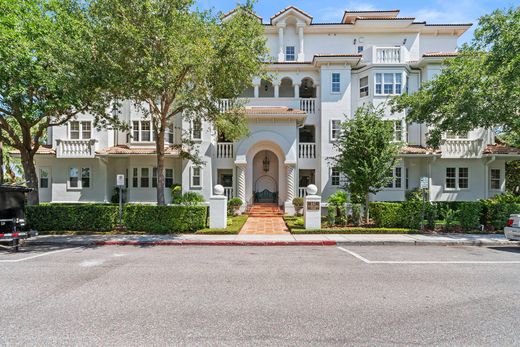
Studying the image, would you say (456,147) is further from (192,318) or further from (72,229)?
(72,229)

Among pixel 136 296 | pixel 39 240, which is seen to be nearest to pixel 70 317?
pixel 136 296

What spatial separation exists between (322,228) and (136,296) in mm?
10467

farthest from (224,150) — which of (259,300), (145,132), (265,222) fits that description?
(259,300)

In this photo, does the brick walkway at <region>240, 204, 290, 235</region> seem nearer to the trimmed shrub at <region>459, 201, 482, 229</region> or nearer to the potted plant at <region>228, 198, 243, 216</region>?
the potted plant at <region>228, 198, 243, 216</region>

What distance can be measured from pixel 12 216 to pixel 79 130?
12.8 m

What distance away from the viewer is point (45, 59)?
1247 centimetres

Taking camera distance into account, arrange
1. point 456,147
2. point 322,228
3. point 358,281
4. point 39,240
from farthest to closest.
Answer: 1. point 456,147
2. point 322,228
3. point 39,240
4. point 358,281

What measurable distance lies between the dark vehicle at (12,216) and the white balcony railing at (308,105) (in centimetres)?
1813

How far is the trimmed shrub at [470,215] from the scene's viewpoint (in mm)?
14586

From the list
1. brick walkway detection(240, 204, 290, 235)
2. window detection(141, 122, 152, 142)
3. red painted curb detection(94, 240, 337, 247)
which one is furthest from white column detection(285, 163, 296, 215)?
window detection(141, 122, 152, 142)

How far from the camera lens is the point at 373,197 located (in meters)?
21.8

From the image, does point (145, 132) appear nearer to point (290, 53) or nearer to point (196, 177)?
point (196, 177)

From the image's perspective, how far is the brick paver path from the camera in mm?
14445

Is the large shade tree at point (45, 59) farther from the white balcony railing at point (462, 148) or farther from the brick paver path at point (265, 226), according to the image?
the white balcony railing at point (462, 148)
